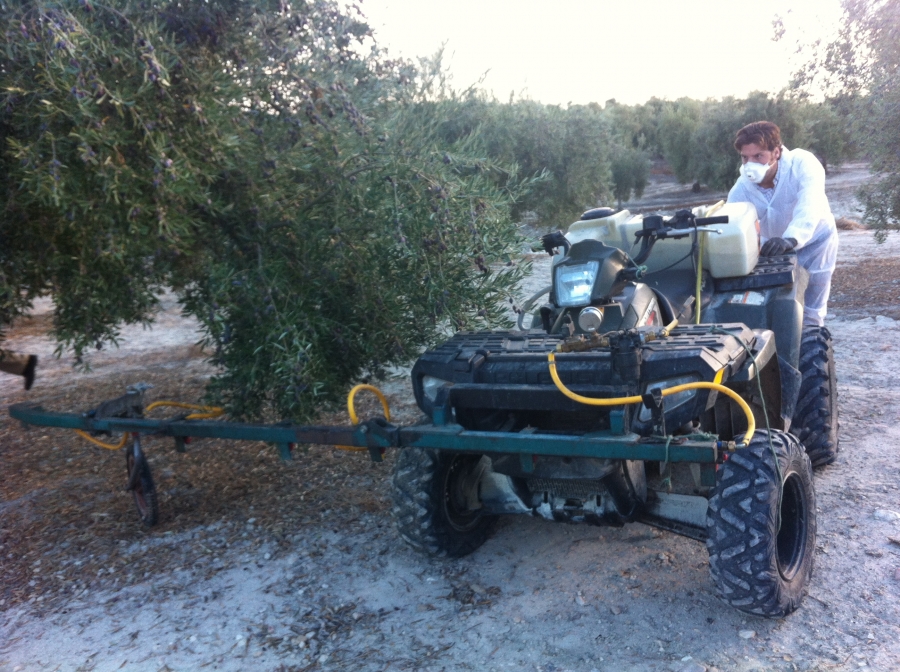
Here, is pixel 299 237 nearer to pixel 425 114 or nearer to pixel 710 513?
pixel 425 114

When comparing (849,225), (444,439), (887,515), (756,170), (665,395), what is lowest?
(887,515)

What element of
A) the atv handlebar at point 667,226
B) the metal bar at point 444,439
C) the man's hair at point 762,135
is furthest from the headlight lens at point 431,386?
the man's hair at point 762,135

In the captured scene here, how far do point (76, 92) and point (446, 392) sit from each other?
216 cm

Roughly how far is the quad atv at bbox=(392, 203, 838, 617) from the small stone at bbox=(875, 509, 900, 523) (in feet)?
1.97

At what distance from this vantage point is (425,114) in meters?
5.46

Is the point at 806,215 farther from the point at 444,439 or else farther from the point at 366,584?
the point at 366,584

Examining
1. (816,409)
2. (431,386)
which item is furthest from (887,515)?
(431,386)

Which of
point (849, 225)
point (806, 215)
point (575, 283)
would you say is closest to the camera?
point (575, 283)

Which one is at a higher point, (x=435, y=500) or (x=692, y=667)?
(x=435, y=500)

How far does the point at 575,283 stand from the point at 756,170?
2469 millimetres

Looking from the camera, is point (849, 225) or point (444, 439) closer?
point (444, 439)

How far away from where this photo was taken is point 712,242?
4.58 meters

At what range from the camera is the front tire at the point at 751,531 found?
9.75ft

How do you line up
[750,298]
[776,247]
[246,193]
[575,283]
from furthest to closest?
[776,247] < [246,193] < [750,298] < [575,283]
